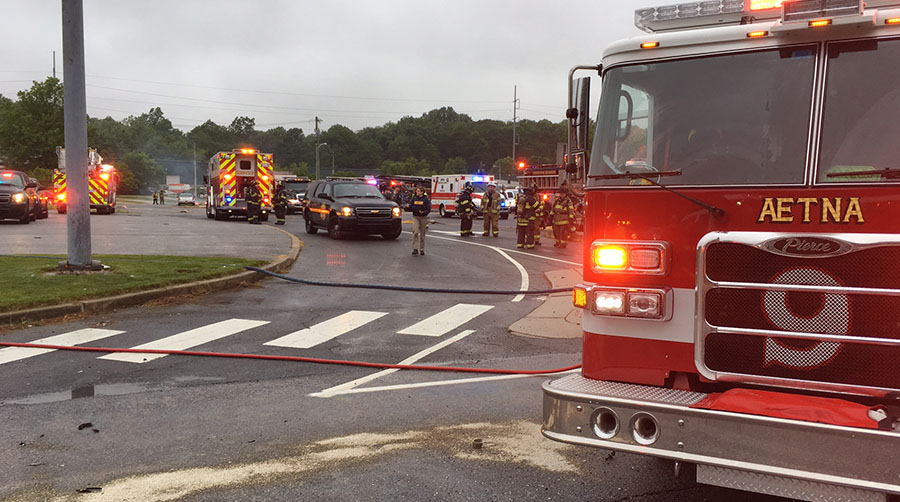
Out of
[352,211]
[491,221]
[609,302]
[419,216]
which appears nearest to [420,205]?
[419,216]

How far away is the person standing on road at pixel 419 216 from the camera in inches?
677

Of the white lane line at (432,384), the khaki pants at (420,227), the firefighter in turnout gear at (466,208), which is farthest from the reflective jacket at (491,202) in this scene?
the white lane line at (432,384)

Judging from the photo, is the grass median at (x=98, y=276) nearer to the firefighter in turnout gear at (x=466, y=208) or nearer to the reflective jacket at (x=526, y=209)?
the reflective jacket at (x=526, y=209)

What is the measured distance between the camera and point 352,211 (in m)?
20.8

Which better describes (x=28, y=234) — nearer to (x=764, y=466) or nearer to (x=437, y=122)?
(x=764, y=466)

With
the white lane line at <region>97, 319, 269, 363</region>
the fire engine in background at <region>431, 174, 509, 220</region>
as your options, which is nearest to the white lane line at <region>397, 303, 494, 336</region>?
the white lane line at <region>97, 319, 269, 363</region>

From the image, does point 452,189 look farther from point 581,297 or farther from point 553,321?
point 581,297

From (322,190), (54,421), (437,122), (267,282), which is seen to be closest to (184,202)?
(322,190)

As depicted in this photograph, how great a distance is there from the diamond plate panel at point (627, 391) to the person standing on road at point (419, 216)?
1331 cm

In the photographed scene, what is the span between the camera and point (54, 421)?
16.8 ft

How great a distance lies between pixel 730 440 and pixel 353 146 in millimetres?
151357

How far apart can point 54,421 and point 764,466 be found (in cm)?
466

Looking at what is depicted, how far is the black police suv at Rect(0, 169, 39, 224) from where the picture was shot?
23516 millimetres

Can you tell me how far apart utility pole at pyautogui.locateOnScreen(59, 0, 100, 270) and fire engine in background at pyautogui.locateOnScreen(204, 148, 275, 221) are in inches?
765
